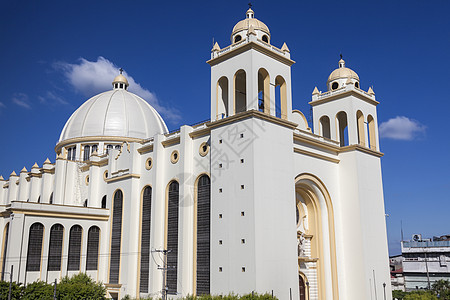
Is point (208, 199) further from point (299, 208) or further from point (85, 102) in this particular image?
point (85, 102)

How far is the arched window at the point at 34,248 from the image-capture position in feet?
106

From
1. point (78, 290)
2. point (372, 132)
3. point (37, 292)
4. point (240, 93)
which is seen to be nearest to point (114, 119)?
point (240, 93)

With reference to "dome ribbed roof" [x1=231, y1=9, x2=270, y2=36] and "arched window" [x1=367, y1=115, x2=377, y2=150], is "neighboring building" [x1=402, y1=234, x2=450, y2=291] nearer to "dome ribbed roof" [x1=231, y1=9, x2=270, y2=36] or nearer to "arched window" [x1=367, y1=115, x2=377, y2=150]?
"arched window" [x1=367, y1=115, x2=377, y2=150]

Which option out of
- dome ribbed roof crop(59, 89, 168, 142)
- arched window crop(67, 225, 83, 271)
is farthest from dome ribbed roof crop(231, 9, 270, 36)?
dome ribbed roof crop(59, 89, 168, 142)

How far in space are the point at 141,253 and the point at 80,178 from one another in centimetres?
1284

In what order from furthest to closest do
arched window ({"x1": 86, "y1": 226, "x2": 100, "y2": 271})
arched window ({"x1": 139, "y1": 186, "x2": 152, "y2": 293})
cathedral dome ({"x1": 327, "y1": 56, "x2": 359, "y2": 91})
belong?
1. cathedral dome ({"x1": 327, "y1": 56, "x2": 359, "y2": 91})
2. arched window ({"x1": 86, "y1": 226, "x2": 100, "y2": 271})
3. arched window ({"x1": 139, "y1": 186, "x2": 152, "y2": 293})

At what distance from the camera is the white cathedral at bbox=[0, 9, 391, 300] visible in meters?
26.6

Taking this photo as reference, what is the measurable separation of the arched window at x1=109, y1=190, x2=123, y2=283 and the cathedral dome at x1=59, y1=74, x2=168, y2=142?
12.8 meters

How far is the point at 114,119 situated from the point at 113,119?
108 millimetres

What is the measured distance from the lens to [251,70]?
28344 millimetres

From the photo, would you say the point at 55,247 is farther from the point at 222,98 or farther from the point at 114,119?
the point at 114,119

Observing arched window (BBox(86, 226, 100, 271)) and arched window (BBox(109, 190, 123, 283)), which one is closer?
arched window (BBox(109, 190, 123, 283))

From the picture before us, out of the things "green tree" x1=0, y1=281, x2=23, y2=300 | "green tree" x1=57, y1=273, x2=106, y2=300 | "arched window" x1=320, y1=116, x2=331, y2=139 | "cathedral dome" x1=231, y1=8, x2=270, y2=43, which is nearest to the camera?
"green tree" x1=0, y1=281, x2=23, y2=300

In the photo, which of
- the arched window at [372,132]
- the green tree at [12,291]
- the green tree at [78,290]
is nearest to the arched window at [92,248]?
the green tree at [78,290]
